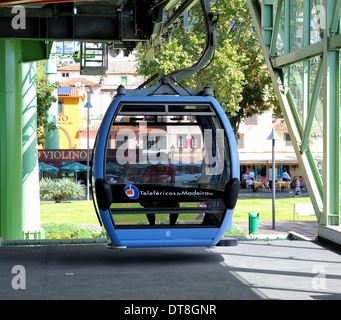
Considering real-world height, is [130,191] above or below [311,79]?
below

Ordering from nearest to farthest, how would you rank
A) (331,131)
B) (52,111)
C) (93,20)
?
(331,131)
(93,20)
(52,111)

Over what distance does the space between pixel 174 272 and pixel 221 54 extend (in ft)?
106

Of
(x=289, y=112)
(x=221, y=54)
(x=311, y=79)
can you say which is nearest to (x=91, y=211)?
(x=221, y=54)

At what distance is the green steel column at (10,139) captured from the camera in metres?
18.5

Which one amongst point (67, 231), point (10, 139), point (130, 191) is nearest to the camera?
point (130, 191)

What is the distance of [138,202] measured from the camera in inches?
391

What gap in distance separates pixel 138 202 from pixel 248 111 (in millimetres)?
38313

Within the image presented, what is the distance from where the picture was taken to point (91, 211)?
38438 mm

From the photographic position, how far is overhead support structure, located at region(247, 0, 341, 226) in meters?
11.4

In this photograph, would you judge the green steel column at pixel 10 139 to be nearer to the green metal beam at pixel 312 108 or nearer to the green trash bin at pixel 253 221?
the green metal beam at pixel 312 108

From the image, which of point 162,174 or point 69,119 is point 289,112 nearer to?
point 162,174

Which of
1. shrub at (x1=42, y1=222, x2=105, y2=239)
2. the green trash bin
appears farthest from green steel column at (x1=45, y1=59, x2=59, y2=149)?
the green trash bin

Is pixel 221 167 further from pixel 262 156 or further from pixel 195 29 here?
pixel 262 156

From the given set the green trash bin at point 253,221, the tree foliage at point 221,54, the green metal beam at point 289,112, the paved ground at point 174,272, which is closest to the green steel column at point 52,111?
the tree foliage at point 221,54
